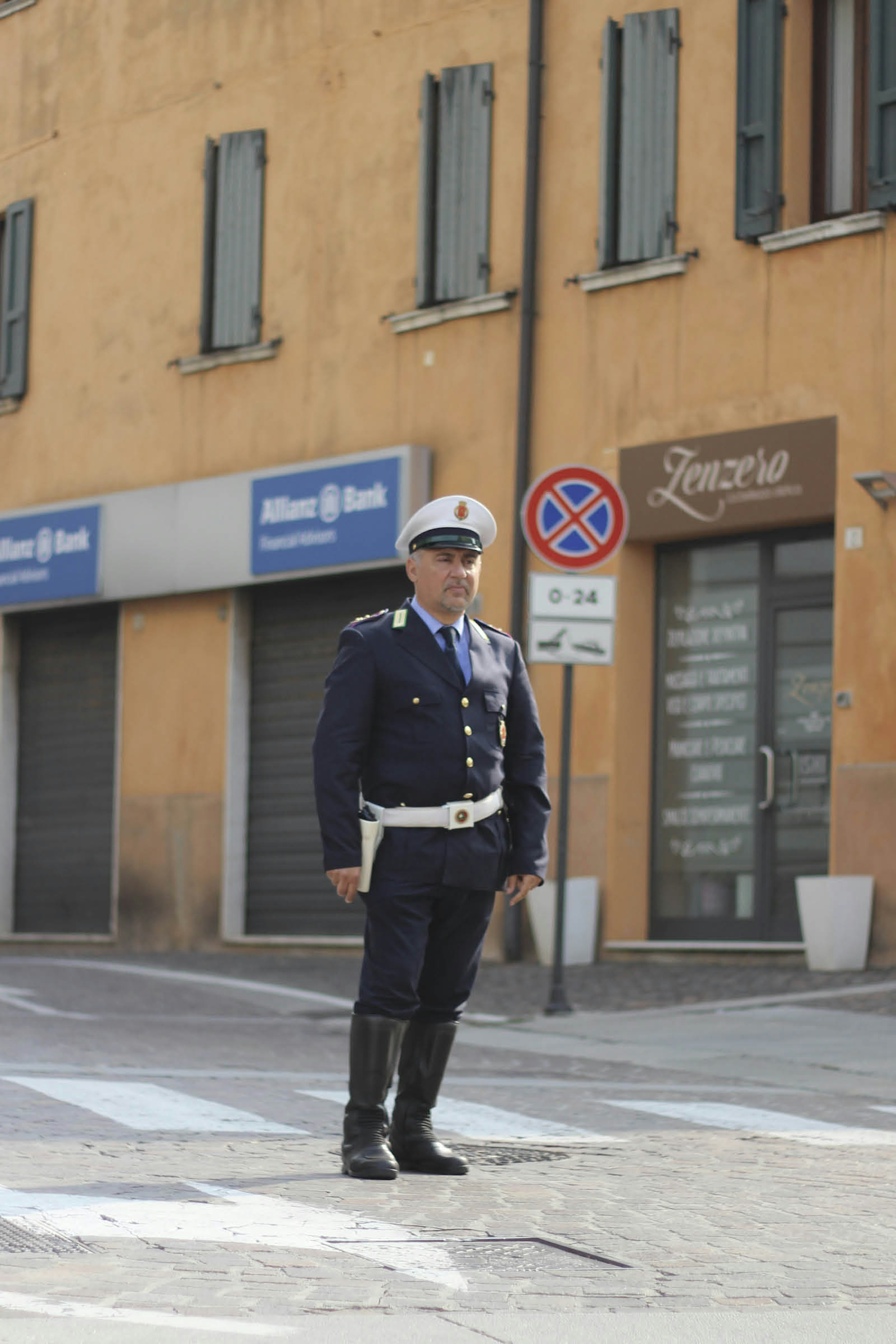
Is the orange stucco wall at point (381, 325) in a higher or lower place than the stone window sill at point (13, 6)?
lower

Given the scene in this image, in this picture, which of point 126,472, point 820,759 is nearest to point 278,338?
point 126,472

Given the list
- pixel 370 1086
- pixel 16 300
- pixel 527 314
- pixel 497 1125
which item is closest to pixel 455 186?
pixel 527 314

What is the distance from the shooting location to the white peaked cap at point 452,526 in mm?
6910

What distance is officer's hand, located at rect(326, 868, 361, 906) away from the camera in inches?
264

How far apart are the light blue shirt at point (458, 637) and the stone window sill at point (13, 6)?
1856cm

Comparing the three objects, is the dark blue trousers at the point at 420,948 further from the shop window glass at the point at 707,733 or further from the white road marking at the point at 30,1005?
the shop window glass at the point at 707,733

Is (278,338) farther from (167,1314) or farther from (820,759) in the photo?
(167,1314)

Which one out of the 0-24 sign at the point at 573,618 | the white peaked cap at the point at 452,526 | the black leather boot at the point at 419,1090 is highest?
the 0-24 sign at the point at 573,618

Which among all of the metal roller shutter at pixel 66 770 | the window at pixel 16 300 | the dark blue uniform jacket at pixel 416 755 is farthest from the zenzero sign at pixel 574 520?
the window at pixel 16 300

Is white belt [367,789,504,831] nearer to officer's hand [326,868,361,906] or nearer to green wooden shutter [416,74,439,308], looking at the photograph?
officer's hand [326,868,361,906]

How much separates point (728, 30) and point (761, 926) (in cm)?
634

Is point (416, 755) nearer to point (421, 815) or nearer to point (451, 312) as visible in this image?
point (421, 815)

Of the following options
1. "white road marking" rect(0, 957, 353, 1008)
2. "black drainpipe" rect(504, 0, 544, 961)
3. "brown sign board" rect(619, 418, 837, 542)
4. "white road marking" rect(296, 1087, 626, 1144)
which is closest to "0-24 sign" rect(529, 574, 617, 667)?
"white road marking" rect(0, 957, 353, 1008)

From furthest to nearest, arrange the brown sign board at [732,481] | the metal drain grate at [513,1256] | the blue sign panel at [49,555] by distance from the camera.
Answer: the blue sign panel at [49,555] < the brown sign board at [732,481] < the metal drain grate at [513,1256]
